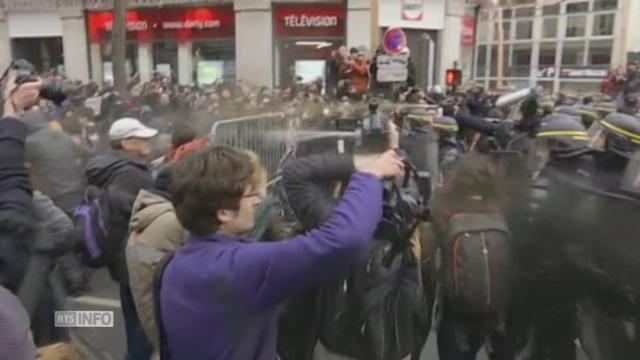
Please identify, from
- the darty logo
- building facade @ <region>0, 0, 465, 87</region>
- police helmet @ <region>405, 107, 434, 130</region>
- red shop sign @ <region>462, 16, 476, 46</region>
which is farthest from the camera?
red shop sign @ <region>462, 16, 476, 46</region>

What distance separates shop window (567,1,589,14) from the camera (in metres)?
32.6

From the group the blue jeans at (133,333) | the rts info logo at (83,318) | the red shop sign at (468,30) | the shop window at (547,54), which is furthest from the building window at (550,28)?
the blue jeans at (133,333)

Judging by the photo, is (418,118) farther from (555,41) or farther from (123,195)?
(555,41)

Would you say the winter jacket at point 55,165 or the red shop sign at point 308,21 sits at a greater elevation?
the red shop sign at point 308,21

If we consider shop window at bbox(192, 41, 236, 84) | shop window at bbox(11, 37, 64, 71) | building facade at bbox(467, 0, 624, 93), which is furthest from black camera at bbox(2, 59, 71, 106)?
building facade at bbox(467, 0, 624, 93)

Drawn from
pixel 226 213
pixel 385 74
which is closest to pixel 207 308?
pixel 226 213

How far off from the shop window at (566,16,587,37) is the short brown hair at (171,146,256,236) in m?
34.3

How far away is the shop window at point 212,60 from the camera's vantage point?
21500 millimetres

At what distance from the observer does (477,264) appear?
2.87 m

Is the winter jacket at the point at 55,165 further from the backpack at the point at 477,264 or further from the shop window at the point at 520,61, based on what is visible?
the shop window at the point at 520,61

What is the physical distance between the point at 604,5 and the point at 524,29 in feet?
15.7

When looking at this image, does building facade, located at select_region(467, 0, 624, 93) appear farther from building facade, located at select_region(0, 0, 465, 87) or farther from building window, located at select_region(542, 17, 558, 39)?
building facade, located at select_region(0, 0, 465, 87)

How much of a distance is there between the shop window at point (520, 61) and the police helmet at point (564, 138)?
107 ft

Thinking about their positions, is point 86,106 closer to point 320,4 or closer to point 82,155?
point 82,155
